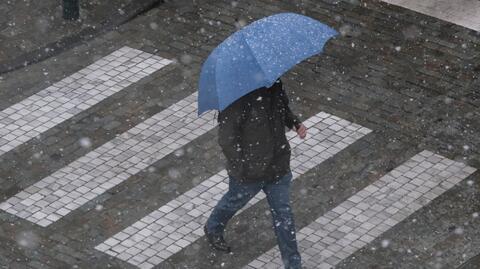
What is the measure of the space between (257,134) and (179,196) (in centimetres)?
169

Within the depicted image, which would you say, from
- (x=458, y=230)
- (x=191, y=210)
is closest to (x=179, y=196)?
(x=191, y=210)

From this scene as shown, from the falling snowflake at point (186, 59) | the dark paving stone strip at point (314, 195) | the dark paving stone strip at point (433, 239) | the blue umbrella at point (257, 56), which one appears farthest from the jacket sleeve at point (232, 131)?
the falling snowflake at point (186, 59)

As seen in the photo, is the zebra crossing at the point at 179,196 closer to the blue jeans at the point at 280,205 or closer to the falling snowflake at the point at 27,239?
the falling snowflake at the point at 27,239

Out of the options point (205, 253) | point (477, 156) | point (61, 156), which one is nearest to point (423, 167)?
point (477, 156)

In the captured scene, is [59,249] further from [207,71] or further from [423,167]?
[423,167]

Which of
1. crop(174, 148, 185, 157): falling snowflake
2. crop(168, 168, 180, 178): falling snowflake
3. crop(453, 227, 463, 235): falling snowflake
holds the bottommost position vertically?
crop(453, 227, 463, 235): falling snowflake

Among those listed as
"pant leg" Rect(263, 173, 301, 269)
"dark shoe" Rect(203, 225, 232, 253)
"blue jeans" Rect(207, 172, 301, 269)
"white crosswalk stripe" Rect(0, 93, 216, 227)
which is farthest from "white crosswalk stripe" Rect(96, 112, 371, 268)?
"pant leg" Rect(263, 173, 301, 269)

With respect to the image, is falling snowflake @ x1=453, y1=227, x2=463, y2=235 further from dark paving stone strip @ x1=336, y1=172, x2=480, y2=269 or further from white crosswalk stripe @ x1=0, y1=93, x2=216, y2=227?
white crosswalk stripe @ x1=0, y1=93, x2=216, y2=227

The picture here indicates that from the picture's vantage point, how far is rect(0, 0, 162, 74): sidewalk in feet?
46.1

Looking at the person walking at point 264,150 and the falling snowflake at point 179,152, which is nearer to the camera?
the person walking at point 264,150

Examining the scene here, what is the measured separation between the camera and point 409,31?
14.6 metres

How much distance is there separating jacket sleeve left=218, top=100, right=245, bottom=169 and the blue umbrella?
0.58ft

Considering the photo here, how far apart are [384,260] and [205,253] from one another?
1415 mm

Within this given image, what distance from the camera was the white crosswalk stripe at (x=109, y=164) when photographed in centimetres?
1157
